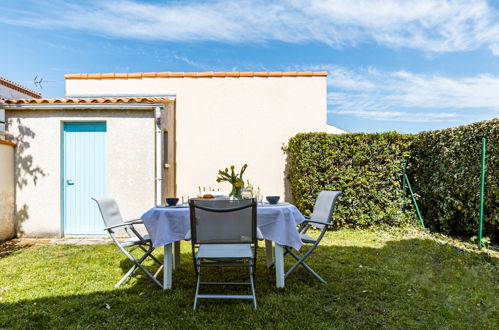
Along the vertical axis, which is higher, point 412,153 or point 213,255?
point 412,153

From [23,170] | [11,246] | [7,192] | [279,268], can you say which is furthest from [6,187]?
[279,268]

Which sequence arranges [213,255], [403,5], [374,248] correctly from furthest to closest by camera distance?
[403,5], [374,248], [213,255]

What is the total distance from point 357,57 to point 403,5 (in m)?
3.42

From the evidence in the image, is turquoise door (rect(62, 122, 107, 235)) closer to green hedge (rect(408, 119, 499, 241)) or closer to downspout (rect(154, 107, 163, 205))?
downspout (rect(154, 107, 163, 205))

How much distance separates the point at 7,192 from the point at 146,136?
282 centimetres

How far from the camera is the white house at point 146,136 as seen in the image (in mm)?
6457

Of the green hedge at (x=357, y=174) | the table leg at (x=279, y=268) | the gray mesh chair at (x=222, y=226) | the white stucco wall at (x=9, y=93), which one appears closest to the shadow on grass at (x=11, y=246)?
the gray mesh chair at (x=222, y=226)

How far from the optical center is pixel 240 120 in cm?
825

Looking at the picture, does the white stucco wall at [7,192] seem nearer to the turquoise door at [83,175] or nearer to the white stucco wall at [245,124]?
the turquoise door at [83,175]

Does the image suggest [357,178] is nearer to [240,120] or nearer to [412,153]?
[412,153]

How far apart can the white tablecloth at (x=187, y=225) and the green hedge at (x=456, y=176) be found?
3877mm

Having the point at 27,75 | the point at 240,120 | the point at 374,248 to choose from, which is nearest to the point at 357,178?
the point at 374,248

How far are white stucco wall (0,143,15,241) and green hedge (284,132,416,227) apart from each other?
19.2 ft

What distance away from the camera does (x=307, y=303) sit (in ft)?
10.0
